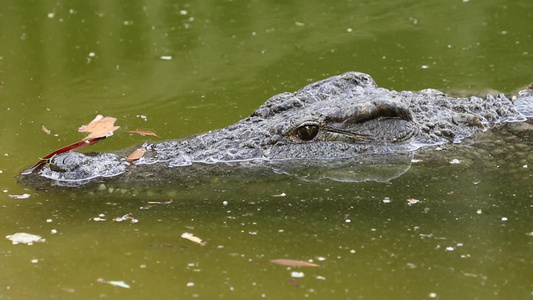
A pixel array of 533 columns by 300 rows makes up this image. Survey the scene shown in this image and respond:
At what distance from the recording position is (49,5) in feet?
37.7

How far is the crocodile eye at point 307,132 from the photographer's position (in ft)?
18.7

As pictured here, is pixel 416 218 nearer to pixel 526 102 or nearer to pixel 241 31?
pixel 526 102

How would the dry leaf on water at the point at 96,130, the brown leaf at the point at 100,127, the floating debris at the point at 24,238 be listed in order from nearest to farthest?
the floating debris at the point at 24,238 → the dry leaf on water at the point at 96,130 → the brown leaf at the point at 100,127

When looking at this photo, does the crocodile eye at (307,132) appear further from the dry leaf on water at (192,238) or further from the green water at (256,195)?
the dry leaf on water at (192,238)

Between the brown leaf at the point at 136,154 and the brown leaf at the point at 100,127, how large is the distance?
0.83 meters

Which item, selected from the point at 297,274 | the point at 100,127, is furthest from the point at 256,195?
the point at 100,127

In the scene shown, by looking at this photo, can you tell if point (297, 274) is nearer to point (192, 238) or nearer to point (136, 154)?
point (192, 238)

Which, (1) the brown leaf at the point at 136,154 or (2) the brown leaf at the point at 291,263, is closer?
(2) the brown leaf at the point at 291,263

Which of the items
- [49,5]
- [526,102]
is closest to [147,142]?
[526,102]

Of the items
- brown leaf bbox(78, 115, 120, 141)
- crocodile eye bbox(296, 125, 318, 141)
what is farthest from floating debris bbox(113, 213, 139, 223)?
brown leaf bbox(78, 115, 120, 141)

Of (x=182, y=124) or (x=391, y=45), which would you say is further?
(x=391, y=45)

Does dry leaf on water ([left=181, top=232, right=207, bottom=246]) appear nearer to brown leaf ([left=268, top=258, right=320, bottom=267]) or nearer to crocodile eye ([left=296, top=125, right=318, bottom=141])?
brown leaf ([left=268, top=258, right=320, bottom=267])

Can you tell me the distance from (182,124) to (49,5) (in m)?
5.63

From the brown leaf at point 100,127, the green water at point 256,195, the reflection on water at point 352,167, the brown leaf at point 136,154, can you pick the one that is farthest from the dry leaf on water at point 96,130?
the reflection on water at point 352,167
